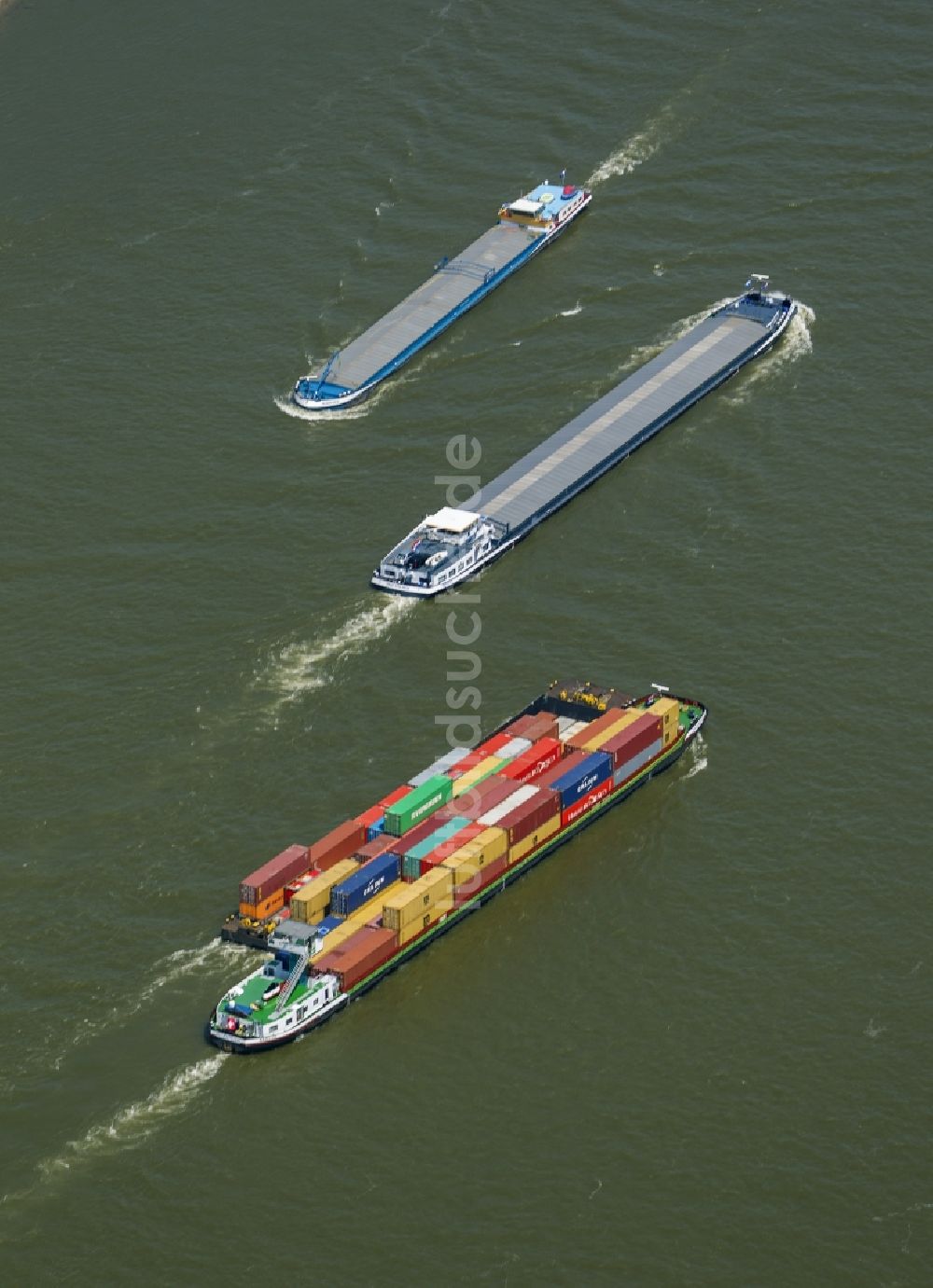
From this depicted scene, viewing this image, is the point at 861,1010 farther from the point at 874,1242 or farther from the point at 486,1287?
the point at 486,1287

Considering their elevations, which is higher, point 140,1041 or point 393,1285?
point 140,1041

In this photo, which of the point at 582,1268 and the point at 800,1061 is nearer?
the point at 582,1268

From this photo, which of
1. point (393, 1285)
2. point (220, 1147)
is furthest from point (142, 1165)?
point (393, 1285)

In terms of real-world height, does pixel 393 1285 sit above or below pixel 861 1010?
below

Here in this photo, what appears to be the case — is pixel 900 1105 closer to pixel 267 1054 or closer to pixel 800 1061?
pixel 800 1061

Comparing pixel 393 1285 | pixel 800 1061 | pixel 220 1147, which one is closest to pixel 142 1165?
pixel 220 1147

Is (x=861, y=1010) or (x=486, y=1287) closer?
(x=486, y=1287)
